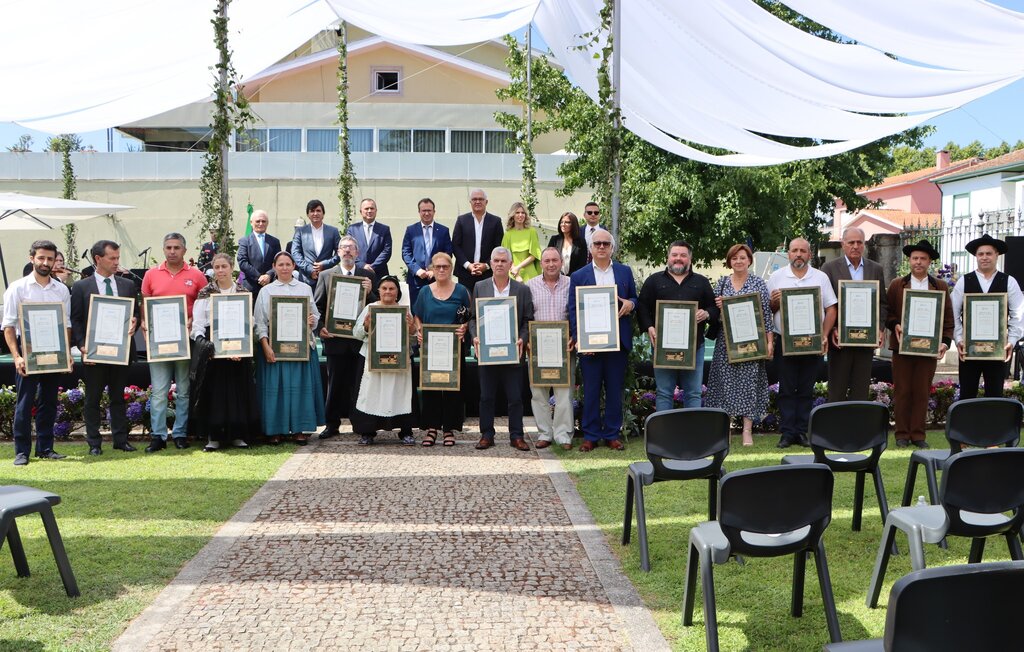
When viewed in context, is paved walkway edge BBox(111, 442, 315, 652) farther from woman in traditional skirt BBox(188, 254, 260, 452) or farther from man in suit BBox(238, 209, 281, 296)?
man in suit BBox(238, 209, 281, 296)

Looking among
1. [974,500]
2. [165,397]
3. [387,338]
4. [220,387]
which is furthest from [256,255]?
[974,500]

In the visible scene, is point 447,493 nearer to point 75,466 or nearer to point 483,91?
point 75,466

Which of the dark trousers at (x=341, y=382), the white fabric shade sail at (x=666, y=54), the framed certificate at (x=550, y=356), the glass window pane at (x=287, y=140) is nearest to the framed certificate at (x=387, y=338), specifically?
the dark trousers at (x=341, y=382)

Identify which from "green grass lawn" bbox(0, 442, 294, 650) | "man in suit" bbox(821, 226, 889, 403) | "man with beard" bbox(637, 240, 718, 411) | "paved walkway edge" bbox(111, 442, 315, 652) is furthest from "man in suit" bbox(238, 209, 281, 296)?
"man in suit" bbox(821, 226, 889, 403)

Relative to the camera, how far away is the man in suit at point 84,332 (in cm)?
984

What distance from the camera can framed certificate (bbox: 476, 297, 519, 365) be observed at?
33.0 feet

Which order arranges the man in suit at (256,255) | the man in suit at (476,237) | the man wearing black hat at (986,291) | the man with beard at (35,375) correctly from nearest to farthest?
1. the man with beard at (35,375)
2. the man wearing black hat at (986,291)
3. the man in suit at (256,255)
4. the man in suit at (476,237)

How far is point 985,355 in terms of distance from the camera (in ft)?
32.6

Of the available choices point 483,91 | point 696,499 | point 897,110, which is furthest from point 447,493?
point 483,91

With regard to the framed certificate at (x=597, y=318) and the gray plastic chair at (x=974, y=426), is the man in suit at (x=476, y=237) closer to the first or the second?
the framed certificate at (x=597, y=318)

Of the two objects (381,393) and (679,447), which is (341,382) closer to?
(381,393)

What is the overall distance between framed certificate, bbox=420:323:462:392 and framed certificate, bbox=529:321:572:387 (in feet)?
2.68

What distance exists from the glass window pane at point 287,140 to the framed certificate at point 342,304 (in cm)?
2147

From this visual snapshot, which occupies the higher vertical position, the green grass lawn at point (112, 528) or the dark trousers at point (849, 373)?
the dark trousers at point (849, 373)
